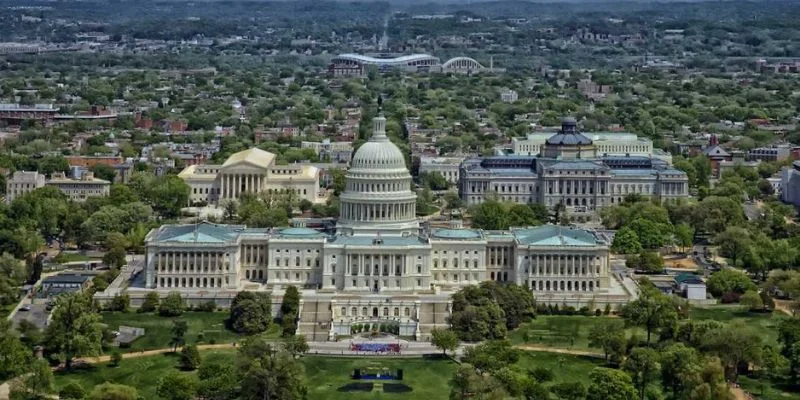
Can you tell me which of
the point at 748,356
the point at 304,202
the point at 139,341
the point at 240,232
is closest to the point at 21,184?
the point at 304,202

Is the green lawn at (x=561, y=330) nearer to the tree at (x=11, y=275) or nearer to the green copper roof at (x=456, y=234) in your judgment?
the green copper roof at (x=456, y=234)

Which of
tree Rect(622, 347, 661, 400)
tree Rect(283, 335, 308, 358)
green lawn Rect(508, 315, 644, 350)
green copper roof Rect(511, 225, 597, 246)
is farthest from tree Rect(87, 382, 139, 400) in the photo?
green copper roof Rect(511, 225, 597, 246)

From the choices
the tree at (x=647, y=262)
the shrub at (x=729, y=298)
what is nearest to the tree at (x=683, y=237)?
the tree at (x=647, y=262)

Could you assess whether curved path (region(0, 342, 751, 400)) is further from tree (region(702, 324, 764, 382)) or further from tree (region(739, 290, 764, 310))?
tree (region(739, 290, 764, 310))

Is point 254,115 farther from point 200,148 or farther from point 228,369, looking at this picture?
point 228,369

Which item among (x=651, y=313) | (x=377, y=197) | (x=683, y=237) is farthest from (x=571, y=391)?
(x=683, y=237)
